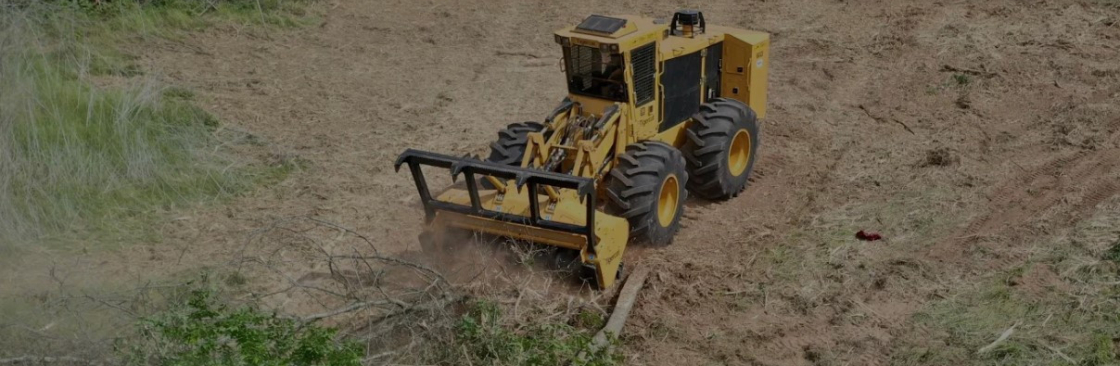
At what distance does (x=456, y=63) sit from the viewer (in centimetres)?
1484

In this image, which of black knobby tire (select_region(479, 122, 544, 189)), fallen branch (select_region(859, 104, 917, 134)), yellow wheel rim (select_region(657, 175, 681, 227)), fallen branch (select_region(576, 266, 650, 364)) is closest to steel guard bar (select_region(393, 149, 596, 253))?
fallen branch (select_region(576, 266, 650, 364))

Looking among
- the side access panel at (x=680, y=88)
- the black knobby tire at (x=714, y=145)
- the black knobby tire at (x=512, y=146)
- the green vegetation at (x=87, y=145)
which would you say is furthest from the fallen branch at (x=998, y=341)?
the green vegetation at (x=87, y=145)

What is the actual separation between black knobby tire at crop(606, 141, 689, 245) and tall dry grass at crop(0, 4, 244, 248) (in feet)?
14.2

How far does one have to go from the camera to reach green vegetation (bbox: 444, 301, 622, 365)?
706 cm

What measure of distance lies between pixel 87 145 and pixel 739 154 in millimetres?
6524

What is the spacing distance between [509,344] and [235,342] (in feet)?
5.92

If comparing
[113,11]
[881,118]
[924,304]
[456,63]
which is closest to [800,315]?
[924,304]

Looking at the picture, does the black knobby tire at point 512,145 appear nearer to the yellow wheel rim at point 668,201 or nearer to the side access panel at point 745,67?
the yellow wheel rim at point 668,201

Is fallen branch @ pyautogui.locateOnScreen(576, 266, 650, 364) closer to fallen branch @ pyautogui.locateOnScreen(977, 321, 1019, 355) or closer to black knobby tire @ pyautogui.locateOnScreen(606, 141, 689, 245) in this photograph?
black knobby tire @ pyautogui.locateOnScreen(606, 141, 689, 245)

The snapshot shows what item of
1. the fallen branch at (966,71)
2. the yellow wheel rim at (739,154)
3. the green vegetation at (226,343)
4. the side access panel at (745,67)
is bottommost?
the fallen branch at (966,71)

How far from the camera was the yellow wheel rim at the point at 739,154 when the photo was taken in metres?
10.1

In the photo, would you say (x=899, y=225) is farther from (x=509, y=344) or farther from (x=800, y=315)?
(x=509, y=344)

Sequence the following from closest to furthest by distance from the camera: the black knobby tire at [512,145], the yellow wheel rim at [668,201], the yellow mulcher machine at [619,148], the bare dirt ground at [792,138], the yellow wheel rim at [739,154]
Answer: the yellow mulcher machine at [619,148] < the bare dirt ground at [792,138] < the yellow wheel rim at [668,201] < the black knobby tire at [512,145] < the yellow wheel rim at [739,154]

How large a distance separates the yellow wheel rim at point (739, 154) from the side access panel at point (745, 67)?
19.1 inches
